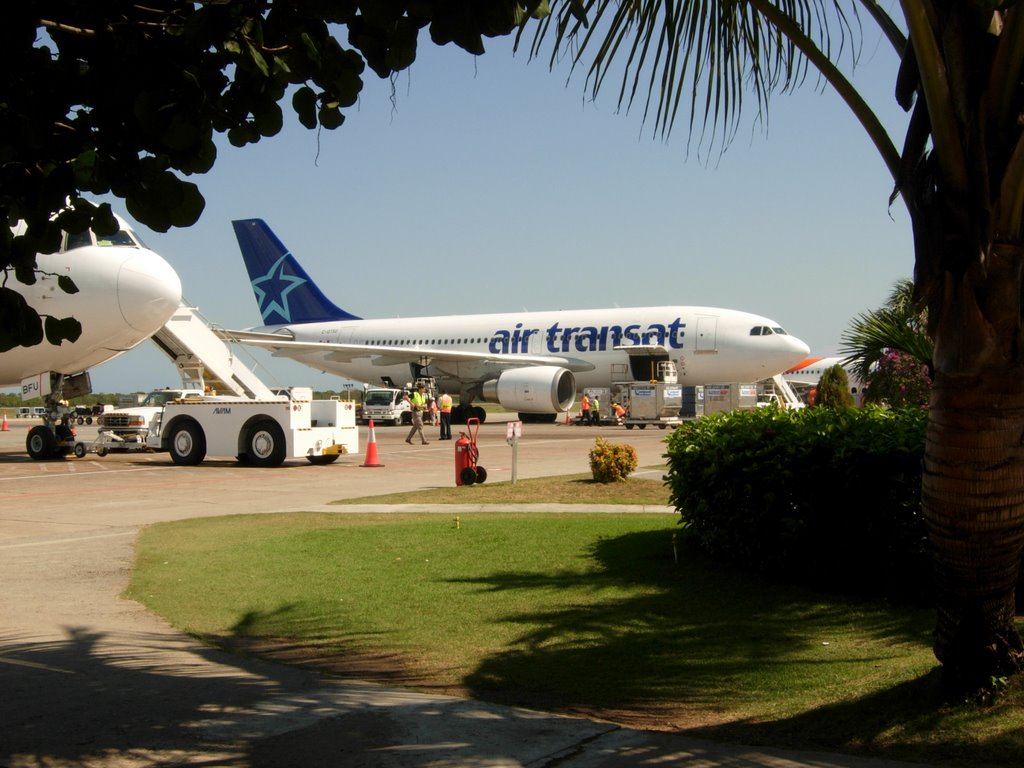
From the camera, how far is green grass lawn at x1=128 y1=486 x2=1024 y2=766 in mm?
5020

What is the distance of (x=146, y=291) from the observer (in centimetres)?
2000

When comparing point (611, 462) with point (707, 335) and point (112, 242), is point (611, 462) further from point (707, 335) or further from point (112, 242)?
point (707, 335)

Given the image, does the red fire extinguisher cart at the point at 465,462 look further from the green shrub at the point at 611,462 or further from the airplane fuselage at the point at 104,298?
the airplane fuselage at the point at 104,298

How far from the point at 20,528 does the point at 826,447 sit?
9221 millimetres

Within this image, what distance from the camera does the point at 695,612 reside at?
7.34 meters

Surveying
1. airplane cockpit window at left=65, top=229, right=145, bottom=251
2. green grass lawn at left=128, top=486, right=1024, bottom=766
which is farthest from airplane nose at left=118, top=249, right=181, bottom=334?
Result: green grass lawn at left=128, top=486, right=1024, bottom=766

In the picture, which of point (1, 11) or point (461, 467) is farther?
point (461, 467)

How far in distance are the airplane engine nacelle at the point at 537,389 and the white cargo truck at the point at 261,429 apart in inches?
613

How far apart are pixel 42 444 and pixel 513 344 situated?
78.8 feet

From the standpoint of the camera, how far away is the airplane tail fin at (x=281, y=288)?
161 ft

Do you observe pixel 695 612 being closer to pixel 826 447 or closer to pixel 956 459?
pixel 826 447

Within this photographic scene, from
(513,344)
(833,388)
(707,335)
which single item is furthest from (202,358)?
(513,344)

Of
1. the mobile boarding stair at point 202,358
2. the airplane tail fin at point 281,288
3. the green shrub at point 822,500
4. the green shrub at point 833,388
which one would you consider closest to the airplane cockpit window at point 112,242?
the mobile boarding stair at point 202,358

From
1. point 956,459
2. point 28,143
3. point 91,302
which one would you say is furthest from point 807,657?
point 91,302
